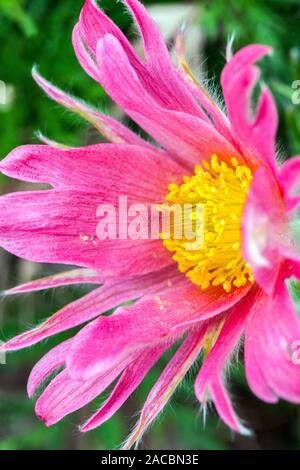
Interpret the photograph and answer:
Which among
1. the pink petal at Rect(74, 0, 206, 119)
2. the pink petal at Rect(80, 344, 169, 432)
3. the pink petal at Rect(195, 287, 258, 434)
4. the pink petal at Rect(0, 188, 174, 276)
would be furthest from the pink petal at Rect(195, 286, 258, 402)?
the pink petal at Rect(74, 0, 206, 119)

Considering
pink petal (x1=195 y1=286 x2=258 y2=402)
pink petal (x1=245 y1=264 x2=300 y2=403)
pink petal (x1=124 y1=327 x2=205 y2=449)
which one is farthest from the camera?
pink petal (x1=124 y1=327 x2=205 y2=449)

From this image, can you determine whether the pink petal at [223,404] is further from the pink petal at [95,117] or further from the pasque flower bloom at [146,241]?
the pink petal at [95,117]

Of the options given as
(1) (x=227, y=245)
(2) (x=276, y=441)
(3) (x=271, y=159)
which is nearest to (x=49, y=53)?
(1) (x=227, y=245)

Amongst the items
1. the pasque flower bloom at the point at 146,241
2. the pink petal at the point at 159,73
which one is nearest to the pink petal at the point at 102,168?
the pasque flower bloom at the point at 146,241

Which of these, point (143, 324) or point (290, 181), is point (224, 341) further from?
point (290, 181)

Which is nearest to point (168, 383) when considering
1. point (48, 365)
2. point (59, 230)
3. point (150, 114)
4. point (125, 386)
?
point (125, 386)

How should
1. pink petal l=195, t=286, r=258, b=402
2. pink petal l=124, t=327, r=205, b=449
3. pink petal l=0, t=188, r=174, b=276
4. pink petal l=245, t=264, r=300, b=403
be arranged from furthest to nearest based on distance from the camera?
pink petal l=0, t=188, r=174, b=276
pink petal l=124, t=327, r=205, b=449
pink petal l=195, t=286, r=258, b=402
pink petal l=245, t=264, r=300, b=403

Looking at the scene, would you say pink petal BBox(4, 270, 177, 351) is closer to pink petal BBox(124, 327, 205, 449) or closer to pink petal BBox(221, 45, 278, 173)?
pink petal BBox(124, 327, 205, 449)
